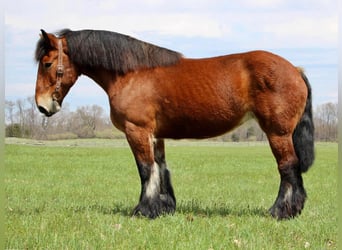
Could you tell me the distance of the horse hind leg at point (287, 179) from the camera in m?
6.91

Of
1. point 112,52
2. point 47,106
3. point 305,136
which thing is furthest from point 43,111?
point 305,136

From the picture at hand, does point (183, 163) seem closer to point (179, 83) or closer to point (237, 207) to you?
point (237, 207)

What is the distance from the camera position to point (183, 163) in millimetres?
16547

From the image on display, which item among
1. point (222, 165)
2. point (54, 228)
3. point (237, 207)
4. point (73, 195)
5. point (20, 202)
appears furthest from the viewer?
point (222, 165)

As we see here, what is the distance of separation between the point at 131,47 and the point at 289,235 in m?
3.46

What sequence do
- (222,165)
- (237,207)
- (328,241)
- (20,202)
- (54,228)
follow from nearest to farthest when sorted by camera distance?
1. (328,241)
2. (54,228)
3. (237,207)
4. (20,202)
5. (222,165)

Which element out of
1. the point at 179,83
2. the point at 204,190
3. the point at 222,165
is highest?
the point at 179,83

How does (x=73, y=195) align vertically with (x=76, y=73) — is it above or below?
below

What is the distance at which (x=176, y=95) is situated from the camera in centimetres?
700

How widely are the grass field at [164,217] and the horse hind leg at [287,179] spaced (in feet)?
0.62

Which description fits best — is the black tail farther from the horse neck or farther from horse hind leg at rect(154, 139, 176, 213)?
the horse neck

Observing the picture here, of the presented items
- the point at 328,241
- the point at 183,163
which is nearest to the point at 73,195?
the point at 328,241

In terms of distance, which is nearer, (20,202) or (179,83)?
(179,83)

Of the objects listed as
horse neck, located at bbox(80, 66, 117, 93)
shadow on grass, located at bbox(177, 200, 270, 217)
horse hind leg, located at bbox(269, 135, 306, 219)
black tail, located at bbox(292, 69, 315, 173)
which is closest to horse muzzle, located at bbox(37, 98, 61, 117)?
horse neck, located at bbox(80, 66, 117, 93)
